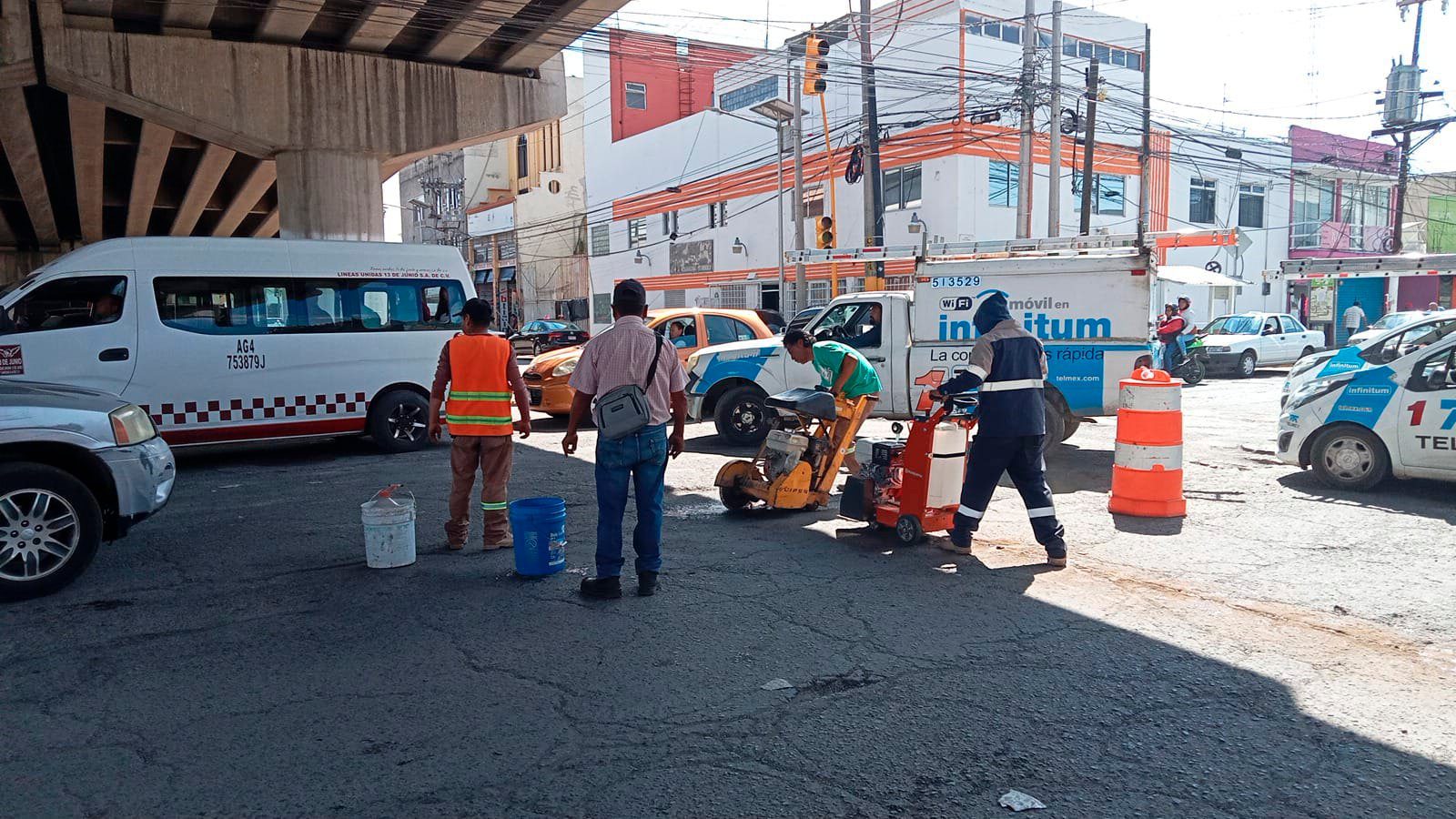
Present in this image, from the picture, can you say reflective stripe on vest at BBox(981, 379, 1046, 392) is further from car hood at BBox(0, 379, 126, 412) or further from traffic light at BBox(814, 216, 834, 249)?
traffic light at BBox(814, 216, 834, 249)

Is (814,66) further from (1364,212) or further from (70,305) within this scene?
(1364,212)

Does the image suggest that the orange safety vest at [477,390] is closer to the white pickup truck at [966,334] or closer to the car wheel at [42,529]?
the car wheel at [42,529]

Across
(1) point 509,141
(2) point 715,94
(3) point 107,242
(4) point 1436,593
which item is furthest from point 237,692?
(1) point 509,141

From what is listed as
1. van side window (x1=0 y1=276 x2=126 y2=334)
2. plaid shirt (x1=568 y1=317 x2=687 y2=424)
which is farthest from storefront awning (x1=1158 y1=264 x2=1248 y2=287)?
van side window (x1=0 y1=276 x2=126 y2=334)

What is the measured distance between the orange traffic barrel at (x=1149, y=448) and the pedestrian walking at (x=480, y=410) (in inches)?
187

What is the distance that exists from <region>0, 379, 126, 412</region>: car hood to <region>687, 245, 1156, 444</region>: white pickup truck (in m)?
7.03

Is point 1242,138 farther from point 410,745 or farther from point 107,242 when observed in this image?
Result: point 410,745

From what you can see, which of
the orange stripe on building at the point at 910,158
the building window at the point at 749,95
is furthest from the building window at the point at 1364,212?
the building window at the point at 749,95

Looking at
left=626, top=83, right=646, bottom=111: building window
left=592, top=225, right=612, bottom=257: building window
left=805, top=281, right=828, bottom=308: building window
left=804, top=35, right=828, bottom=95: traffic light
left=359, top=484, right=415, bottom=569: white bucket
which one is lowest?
left=359, top=484, right=415, bottom=569: white bucket

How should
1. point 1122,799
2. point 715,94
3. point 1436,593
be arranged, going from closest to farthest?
1. point 1122,799
2. point 1436,593
3. point 715,94

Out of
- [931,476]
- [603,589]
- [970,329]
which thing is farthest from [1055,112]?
[603,589]

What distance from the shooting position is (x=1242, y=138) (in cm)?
3394

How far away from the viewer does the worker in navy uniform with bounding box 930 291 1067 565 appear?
6.48 m

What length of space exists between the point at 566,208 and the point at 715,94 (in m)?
15.3
